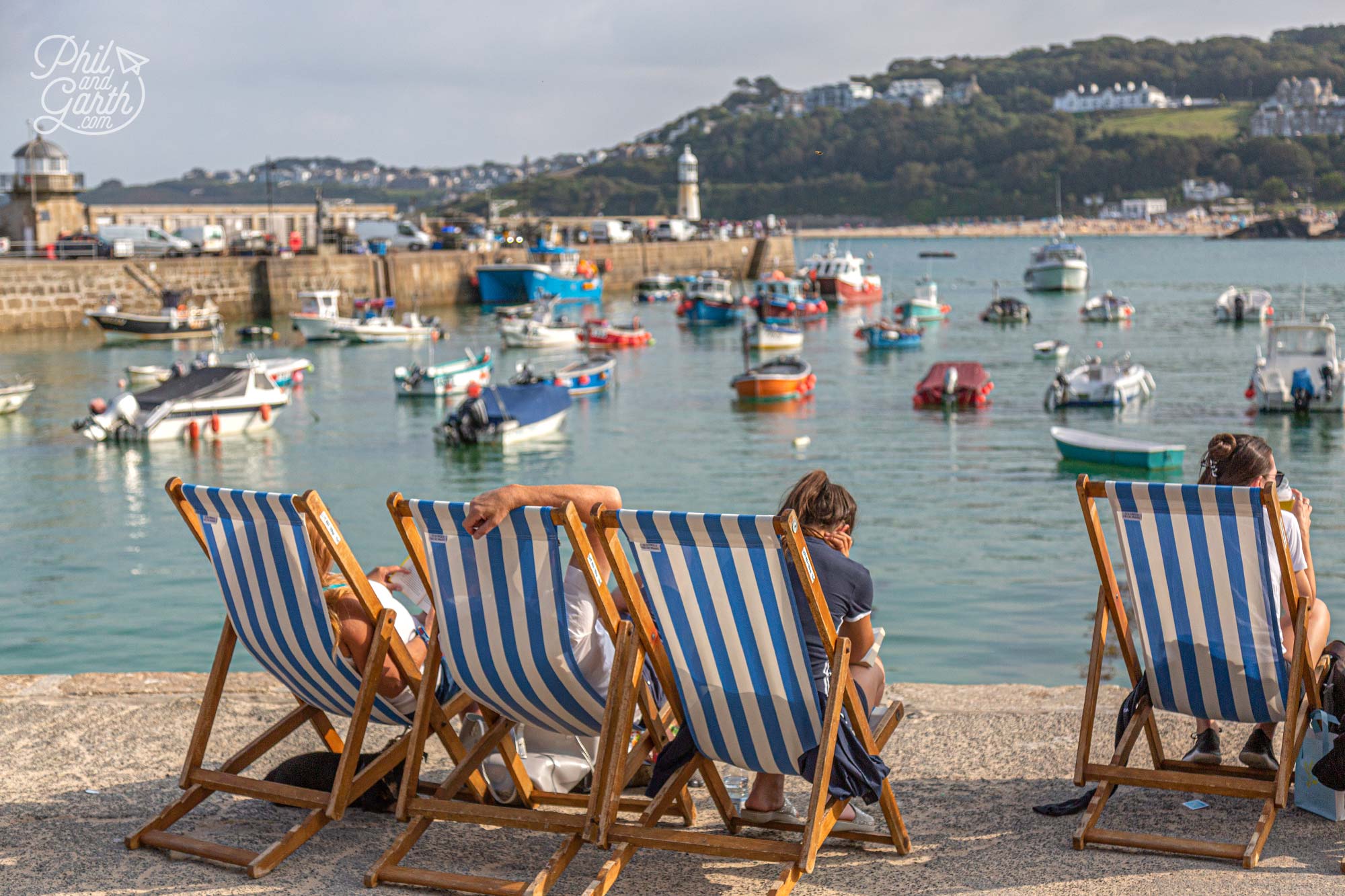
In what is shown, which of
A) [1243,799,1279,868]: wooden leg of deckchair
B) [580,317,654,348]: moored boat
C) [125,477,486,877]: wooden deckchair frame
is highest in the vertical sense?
[125,477,486,877]: wooden deckchair frame

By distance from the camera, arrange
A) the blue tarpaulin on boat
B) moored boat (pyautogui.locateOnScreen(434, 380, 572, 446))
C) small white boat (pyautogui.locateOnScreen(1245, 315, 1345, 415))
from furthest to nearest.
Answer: small white boat (pyautogui.locateOnScreen(1245, 315, 1345, 415)), the blue tarpaulin on boat, moored boat (pyautogui.locateOnScreen(434, 380, 572, 446))

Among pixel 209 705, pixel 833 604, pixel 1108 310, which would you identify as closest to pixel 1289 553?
pixel 833 604

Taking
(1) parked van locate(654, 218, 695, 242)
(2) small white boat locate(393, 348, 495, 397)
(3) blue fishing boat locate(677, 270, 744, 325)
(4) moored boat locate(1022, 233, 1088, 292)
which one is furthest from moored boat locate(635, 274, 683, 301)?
(2) small white boat locate(393, 348, 495, 397)

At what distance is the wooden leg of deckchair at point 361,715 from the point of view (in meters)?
3.90

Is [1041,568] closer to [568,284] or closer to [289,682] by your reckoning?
[289,682]

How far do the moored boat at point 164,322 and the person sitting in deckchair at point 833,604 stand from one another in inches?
1712

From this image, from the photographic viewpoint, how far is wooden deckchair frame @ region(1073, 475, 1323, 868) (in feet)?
12.3

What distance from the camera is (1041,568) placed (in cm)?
1418

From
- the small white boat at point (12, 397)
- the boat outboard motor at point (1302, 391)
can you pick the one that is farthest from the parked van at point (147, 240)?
the boat outboard motor at point (1302, 391)

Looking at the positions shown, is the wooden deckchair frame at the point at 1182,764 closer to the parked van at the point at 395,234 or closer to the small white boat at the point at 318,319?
the small white boat at the point at 318,319

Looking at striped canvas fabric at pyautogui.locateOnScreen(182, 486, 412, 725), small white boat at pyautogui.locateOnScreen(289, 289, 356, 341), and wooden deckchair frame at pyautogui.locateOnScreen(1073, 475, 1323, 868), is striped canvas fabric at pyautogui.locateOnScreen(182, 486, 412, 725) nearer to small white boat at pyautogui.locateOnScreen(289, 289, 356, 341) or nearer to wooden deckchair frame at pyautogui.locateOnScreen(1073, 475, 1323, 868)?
wooden deckchair frame at pyautogui.locateOnScreen(1073, 475, 1323, 868)

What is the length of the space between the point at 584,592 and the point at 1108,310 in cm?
5299

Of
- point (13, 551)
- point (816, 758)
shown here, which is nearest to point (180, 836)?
point (816, 758)

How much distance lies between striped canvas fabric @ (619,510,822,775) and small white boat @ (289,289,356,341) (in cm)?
4409
